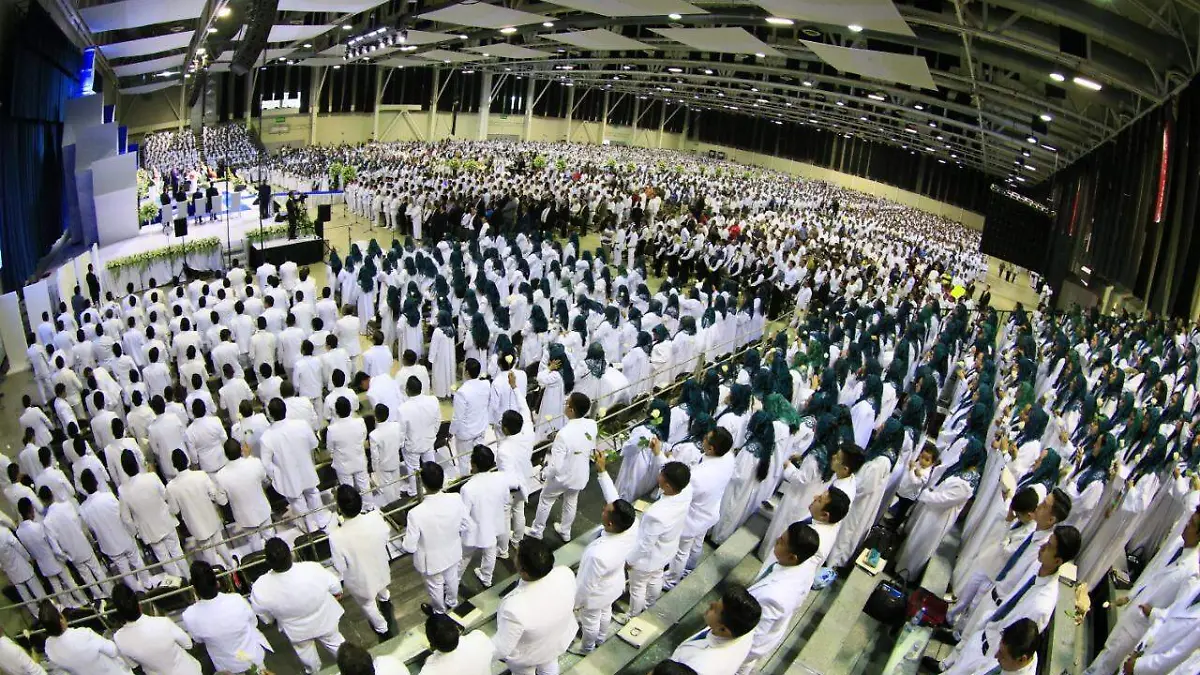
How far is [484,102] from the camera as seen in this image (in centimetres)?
4750

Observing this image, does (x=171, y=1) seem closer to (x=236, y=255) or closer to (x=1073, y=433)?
(x=236, y=255)

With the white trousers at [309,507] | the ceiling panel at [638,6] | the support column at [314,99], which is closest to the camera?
the white trousers at [309,507]

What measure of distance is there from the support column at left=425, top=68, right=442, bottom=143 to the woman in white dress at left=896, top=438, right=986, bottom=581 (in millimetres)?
43008

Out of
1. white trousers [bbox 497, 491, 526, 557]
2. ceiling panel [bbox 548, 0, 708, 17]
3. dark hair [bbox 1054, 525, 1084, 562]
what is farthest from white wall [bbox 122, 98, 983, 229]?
dark hair [bbox 1054, 525, 1084, 562]

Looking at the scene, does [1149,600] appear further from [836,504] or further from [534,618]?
[534,618]

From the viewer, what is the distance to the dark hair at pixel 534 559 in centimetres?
373

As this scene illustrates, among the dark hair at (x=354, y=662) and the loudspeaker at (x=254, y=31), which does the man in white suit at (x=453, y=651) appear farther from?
the loudspeaker at (x=254, y=31)

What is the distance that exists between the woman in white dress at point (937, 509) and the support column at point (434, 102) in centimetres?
4301

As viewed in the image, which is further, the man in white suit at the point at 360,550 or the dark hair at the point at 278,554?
the man in white suit at the point at 360,550

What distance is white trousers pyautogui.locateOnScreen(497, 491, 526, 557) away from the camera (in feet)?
20.2

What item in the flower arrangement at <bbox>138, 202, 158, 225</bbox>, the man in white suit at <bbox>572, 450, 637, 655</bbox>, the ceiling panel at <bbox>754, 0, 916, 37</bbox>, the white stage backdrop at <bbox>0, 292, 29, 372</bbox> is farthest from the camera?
the flower arrangement at <bbox>138, 202, 158, 225</bbox>

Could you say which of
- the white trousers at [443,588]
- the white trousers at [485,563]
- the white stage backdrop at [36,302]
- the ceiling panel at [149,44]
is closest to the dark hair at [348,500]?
the white trousers at [443,588]

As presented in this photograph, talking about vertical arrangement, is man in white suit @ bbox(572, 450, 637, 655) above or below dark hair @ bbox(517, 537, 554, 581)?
below

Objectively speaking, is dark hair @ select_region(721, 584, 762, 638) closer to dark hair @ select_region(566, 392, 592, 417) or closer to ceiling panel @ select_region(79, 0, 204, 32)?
dark hair @ select_region(566, 392, 592, 417)
